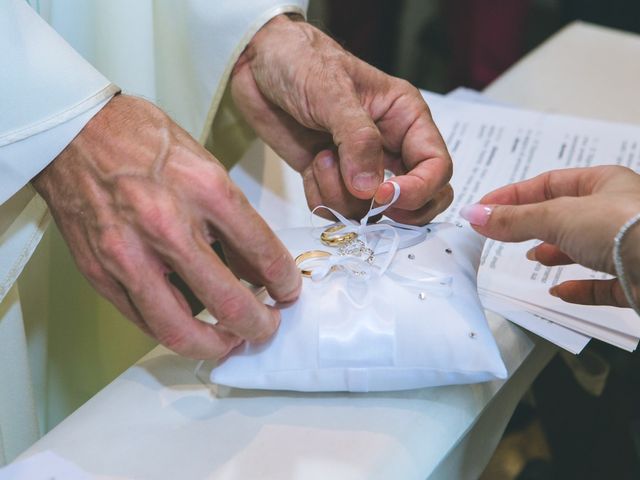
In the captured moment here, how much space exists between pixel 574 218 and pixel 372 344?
0.58 feet

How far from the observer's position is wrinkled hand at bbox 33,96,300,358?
51 centimetres

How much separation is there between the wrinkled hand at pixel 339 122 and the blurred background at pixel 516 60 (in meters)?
0.15

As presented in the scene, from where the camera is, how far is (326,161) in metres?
0.71

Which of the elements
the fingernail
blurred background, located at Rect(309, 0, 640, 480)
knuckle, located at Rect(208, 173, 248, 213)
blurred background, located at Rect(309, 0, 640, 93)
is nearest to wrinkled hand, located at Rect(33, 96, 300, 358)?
knuckle, located at Rect(208, 173, 248, 213)

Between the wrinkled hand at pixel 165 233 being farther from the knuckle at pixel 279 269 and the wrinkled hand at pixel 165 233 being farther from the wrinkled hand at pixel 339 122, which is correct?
the wrinkled hand at pixel 339 122

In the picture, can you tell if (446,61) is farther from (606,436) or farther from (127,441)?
(127,441)

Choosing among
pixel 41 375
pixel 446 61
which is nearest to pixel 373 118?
pixel 41 375

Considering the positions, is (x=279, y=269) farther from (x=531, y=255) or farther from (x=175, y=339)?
(x=531, y=255)

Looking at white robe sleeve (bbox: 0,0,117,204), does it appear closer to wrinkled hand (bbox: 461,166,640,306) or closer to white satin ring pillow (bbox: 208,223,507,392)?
white satin ring pillow (bbox: 208,223,507,392)

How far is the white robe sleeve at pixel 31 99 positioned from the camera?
57 centimetres

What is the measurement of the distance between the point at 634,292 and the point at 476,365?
0.13 metres

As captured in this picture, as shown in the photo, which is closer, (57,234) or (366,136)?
(366,136)

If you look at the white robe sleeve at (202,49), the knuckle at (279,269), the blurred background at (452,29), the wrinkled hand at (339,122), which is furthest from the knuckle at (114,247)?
the blurred background at (452,29)

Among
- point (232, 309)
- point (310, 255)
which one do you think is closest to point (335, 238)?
point (310, 255)
